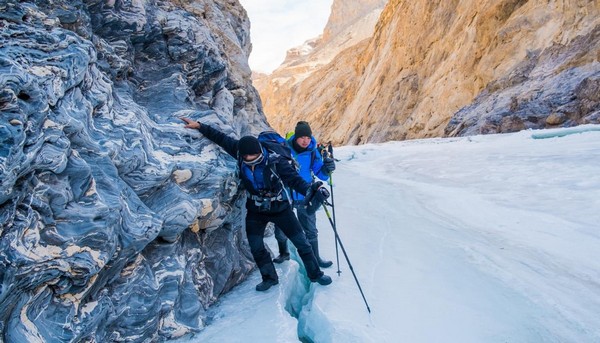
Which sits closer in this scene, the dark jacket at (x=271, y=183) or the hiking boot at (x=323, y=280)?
the dark jacket at (x=271, y=183)

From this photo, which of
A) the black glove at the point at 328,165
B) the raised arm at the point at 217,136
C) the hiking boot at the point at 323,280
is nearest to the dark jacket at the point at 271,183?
the raised arm at the point at 217,136

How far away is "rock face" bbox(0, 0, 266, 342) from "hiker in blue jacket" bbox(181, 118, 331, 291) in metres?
0.43

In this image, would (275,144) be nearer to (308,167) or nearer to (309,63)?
(308,167)

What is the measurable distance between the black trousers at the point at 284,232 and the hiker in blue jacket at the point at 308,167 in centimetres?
54

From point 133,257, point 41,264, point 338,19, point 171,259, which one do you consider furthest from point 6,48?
point 338,19

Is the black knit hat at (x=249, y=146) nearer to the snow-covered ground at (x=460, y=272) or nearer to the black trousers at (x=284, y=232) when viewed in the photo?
the black trousers at (x=284, y=232)

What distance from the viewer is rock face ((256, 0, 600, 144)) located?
14.7 metres

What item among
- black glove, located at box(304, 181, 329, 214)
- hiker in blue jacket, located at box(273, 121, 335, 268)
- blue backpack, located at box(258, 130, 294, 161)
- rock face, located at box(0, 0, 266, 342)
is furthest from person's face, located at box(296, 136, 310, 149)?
rock face, located at box(0, 0, 266, 342)

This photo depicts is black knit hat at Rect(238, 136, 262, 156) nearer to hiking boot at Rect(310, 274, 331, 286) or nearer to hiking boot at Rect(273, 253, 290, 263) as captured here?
hiking boot at Rect(310, 274, 331, 286)

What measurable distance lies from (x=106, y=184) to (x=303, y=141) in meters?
2.49

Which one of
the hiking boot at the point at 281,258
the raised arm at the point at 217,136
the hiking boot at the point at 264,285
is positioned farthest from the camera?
the hiking boot at the point at 281,258

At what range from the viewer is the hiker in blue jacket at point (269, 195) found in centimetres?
413

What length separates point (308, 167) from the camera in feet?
16.6

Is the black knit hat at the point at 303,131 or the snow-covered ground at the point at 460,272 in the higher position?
the black knit hat at the point at 303,131
